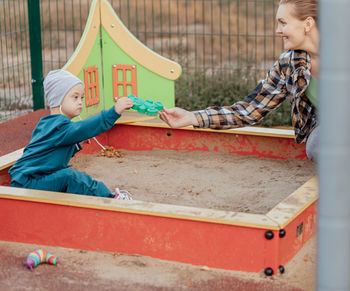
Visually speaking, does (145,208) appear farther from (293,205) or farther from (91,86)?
(91,86)

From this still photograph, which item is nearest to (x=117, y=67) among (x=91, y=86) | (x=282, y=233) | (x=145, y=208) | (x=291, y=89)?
(x=91, y=86)

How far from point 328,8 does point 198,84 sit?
5.74 meters

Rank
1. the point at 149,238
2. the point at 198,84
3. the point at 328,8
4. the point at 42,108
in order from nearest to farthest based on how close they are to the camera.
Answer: the point at 328,8 < the point at 149,238 < the point at 42,108 < the point at 198,84

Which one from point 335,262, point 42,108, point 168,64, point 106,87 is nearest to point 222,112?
point 168,64

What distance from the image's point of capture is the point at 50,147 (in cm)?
348

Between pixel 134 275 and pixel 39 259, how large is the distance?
0.47 meters

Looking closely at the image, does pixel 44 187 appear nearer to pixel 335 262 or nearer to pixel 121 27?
pixel 121 27

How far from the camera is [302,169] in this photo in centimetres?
442

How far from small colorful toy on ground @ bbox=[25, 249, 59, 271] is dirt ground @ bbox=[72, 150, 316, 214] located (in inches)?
37.4

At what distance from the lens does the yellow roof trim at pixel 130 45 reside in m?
5.00

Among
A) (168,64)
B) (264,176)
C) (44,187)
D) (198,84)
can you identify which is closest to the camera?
(44,187)

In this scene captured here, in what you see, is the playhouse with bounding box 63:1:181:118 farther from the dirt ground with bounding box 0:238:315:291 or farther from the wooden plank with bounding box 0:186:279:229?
the dirt ground with bounding box 0:238:315:291

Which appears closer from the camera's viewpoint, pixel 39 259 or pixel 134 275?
pixel 134 275

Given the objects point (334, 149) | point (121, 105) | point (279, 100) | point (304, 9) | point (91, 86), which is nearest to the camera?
point (334, 149)
